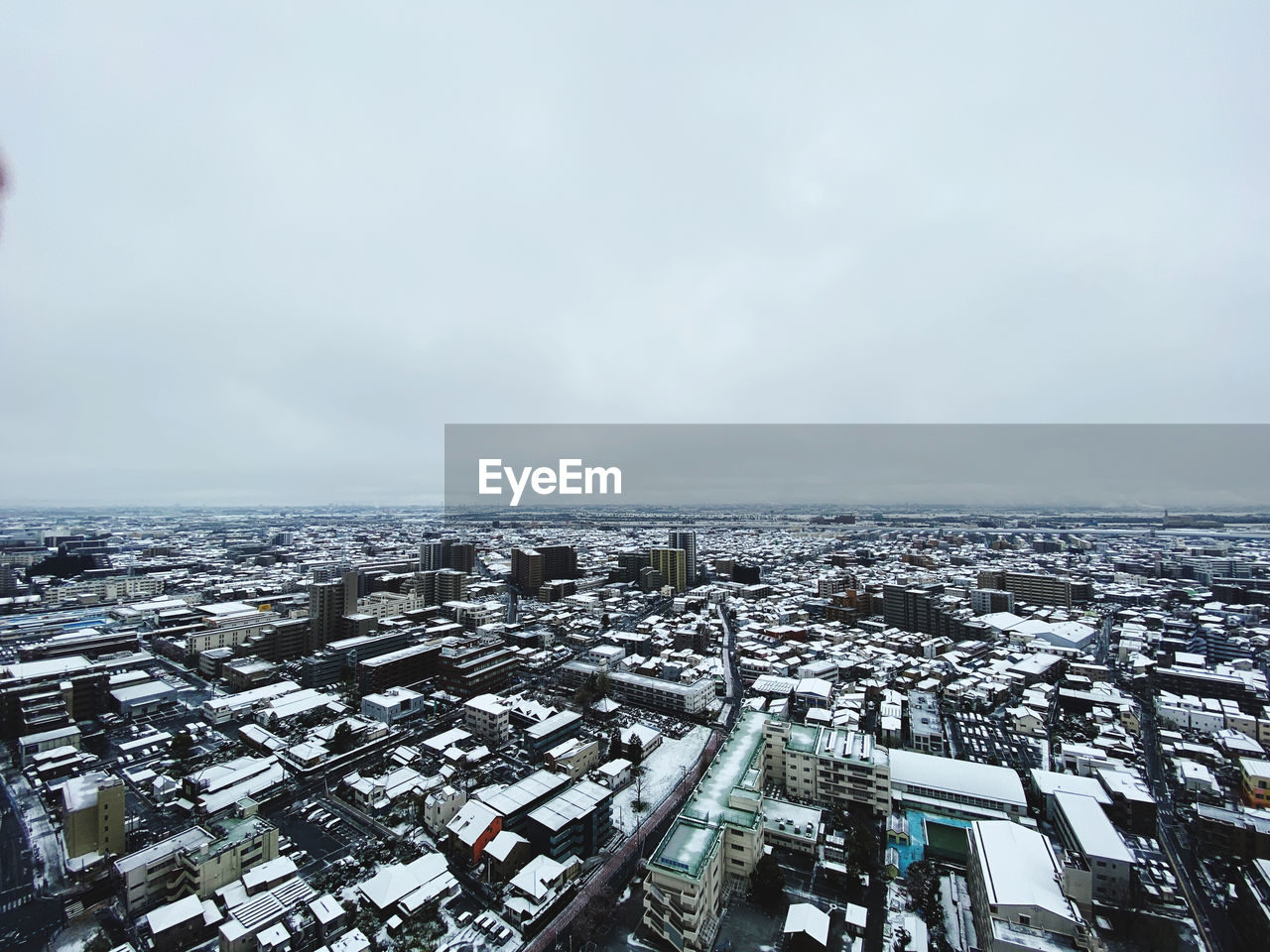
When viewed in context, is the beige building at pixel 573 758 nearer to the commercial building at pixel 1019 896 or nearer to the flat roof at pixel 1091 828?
the commercial building at pixel 1019 896

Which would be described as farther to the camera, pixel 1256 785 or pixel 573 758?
pixel 573 758

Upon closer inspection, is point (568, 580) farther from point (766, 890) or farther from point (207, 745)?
point (766, 890)

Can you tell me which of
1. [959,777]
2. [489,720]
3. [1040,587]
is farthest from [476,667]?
[1040,587]

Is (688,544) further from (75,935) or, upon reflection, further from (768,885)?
(75,935)

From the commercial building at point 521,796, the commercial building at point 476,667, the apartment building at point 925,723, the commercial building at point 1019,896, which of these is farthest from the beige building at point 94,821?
the apartment building at point 925,723

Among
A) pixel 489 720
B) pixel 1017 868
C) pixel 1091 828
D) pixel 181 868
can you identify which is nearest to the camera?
pixel 1017 868

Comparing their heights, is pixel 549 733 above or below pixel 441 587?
below
